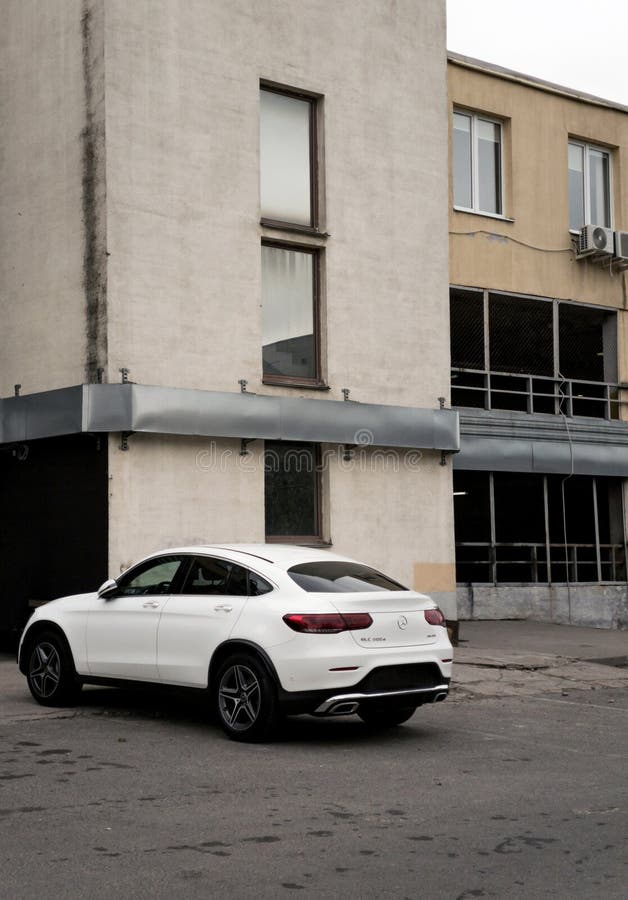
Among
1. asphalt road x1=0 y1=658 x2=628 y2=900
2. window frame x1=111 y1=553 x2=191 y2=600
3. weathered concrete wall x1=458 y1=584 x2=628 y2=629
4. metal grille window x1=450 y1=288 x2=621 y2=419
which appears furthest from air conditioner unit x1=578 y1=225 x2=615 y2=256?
window frame x1=111 y1=553 x2=191 y2=600

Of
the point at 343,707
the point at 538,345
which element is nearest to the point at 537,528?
the point at 538,345

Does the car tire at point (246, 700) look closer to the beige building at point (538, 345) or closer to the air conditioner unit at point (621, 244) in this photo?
the beige building at point (538, 345)

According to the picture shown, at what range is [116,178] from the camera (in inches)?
620

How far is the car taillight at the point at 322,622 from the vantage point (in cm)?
936

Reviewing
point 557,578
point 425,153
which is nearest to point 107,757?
point 425,153

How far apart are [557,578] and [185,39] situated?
39.5ft

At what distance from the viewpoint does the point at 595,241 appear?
22812mm

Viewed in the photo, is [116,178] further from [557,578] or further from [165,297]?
[557,578]

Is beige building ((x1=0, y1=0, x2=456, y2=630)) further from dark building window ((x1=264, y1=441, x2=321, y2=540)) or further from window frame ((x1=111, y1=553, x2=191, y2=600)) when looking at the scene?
window frame ((x1=111, y1=553, x2=191, y2=600))

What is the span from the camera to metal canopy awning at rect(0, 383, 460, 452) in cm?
1538

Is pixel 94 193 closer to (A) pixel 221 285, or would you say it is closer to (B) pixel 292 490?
(A) pixel 221 285

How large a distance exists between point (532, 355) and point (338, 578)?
45.6ft

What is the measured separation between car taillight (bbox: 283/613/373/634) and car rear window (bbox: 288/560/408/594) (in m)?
0.35

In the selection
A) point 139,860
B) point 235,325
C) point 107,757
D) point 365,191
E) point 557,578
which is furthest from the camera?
point 557,578
